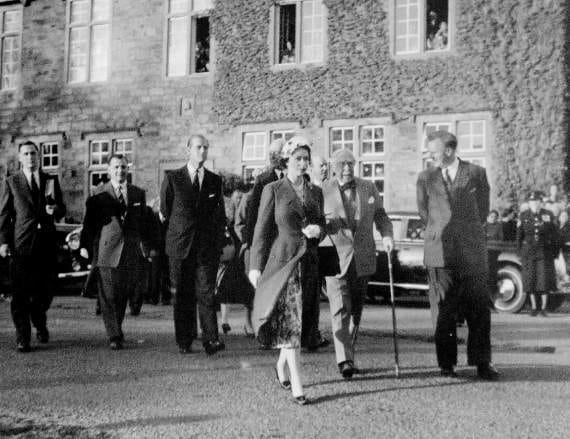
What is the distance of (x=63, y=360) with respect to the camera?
7.20 meters

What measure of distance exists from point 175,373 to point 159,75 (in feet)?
51.5

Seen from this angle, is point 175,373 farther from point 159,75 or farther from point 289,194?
point 159,75

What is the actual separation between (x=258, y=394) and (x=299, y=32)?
15226mm

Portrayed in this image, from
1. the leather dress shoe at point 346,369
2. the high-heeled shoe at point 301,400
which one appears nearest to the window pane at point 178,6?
the leather dress shoe at point 346,369

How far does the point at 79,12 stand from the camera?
22484mm

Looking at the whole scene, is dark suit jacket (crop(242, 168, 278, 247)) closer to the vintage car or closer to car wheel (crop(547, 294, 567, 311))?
the vintage car

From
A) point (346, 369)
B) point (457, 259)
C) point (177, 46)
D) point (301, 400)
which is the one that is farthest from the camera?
point (177, 46)

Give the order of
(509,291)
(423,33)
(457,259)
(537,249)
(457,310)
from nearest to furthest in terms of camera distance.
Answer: (457,259), (457,310), (537,249), (509,291), (423,33)

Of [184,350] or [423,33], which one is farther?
[423,33]

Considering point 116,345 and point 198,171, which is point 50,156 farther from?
point 198,171

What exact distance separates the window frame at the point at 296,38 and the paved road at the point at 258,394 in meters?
11.8

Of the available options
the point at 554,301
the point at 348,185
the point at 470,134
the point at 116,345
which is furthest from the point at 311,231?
the point at 470,134

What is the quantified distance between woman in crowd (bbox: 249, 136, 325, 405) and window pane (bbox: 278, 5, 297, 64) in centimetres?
1446

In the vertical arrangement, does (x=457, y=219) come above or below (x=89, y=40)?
below
